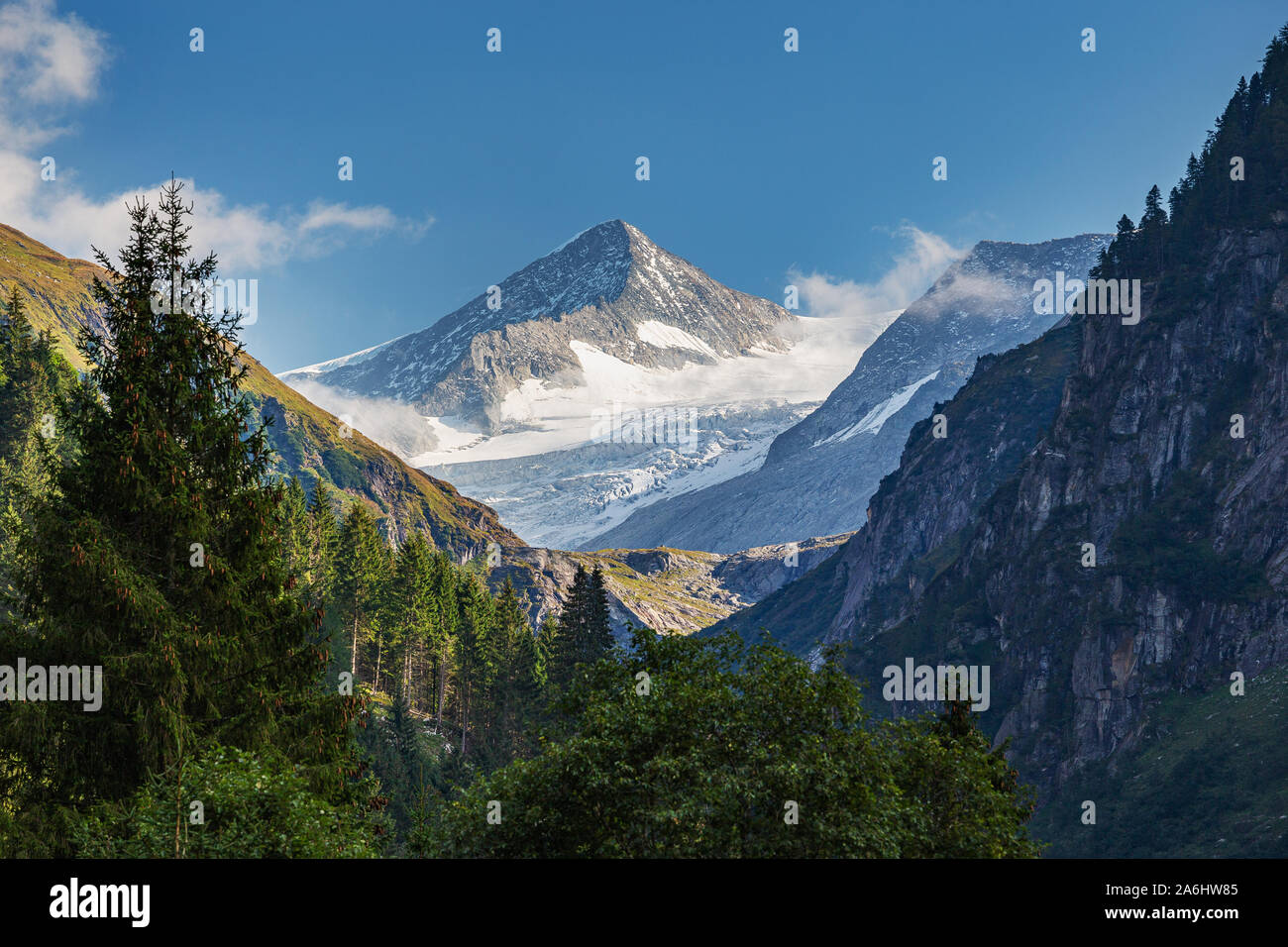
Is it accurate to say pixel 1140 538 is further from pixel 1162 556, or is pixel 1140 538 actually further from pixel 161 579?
pixel 161 579

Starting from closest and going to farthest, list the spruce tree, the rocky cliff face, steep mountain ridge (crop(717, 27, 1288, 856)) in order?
1. the spruce tree
2. steep mountain ridge (crop(717, 27, 1288, 856))
3. the rocky cliff face

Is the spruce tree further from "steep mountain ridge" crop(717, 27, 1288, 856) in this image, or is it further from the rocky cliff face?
the rocky cliff face

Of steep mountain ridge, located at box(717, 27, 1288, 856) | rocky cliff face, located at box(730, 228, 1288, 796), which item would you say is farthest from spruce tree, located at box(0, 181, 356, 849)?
rocky cliff face, located at box(730, 228, 1288, 796)

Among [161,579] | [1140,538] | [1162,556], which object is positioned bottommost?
[161,579]

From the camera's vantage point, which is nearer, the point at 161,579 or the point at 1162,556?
the point at 161,579

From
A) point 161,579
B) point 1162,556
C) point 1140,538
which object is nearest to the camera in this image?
point 161,579

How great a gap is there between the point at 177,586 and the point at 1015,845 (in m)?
26.6

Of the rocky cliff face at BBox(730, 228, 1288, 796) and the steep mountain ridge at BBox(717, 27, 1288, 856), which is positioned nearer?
the steep mountain ridge at BBox(717, 27, 1288, 856)

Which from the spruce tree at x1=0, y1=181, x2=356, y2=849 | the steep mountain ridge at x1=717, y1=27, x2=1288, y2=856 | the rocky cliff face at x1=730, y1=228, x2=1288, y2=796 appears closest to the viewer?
the spruce tree at x1=0, y1=181, x2=356, y2=849

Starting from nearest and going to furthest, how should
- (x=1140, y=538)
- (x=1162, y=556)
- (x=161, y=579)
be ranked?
1. (x=161, y=579)
2. (x=1162, y=556)
3. (x=1140, y=538)

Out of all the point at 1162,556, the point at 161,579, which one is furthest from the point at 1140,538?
the point at 161,579
